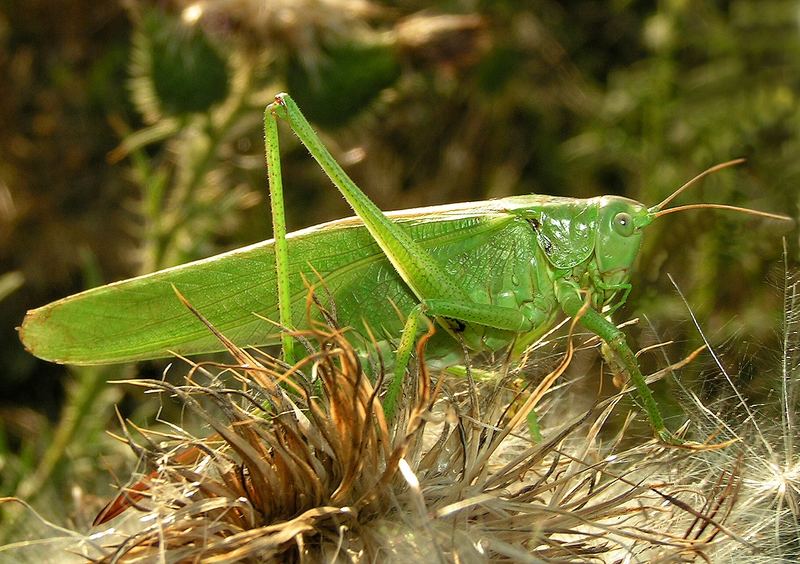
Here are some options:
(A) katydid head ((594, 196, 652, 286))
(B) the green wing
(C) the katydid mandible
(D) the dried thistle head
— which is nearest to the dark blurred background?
(A) katydid head ((594, 196, 652, 286))

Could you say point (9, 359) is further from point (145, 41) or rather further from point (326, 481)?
point (326, 481)

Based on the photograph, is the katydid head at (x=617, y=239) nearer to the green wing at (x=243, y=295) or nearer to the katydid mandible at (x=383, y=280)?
the katydid mandible at (x=383, y=280)

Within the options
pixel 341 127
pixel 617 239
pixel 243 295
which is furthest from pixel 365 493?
pixel 341 127

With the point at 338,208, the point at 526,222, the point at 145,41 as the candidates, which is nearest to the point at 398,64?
the point at 145,41

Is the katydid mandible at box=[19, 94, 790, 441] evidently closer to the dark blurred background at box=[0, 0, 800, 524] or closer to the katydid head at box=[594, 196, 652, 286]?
the katydid head at box=[594, 196, 652, 286]

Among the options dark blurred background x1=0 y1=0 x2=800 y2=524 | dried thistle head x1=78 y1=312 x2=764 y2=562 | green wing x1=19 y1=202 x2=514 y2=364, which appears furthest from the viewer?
dark blurred background x1=0 y1=0 x2=800 y2=524

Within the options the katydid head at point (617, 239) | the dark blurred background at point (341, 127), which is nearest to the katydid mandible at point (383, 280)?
the katydid head at point (617, 239)

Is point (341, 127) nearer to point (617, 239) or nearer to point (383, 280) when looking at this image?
point (383, 280)

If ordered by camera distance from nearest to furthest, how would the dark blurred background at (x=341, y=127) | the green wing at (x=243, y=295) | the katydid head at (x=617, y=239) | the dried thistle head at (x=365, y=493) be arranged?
the dried thistle head at (x=365, y=493) < the green wing at (x=243, y=295) < the katydid head at (x=617, y=239) < the dark blurred background at (x=341, y=127)
